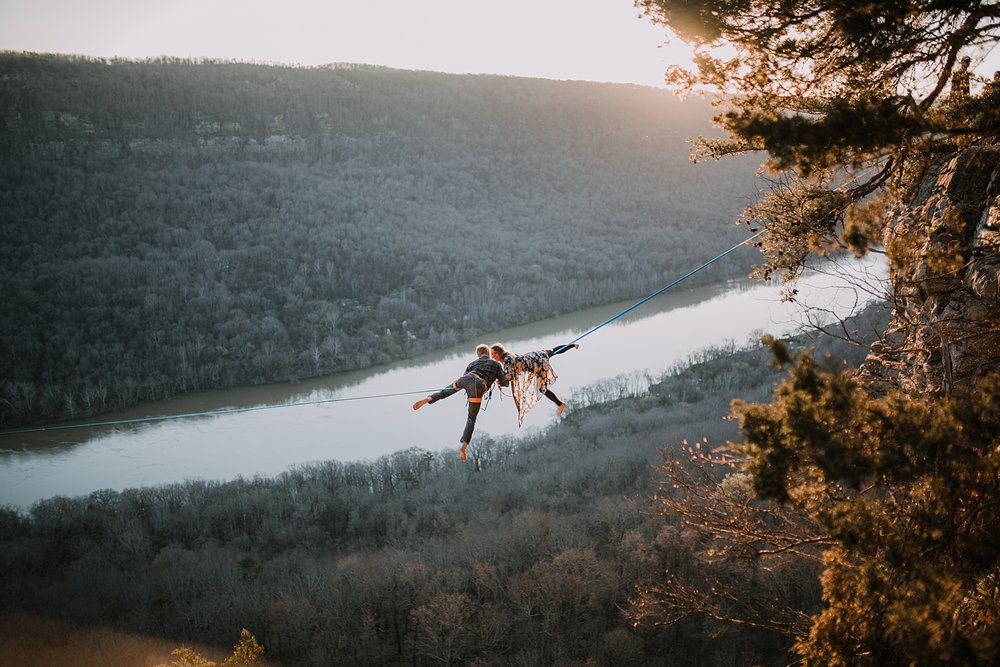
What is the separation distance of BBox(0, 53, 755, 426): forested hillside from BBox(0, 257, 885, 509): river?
11.2ft

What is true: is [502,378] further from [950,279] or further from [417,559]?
[417,559]

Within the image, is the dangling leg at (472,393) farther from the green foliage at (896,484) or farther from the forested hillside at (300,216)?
the forested hillside at (300,216)

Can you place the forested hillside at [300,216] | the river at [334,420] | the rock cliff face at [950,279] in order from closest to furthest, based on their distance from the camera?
the rock cliff face at [950,279] < the river at [334,420] < the forested hillside at [300,216]

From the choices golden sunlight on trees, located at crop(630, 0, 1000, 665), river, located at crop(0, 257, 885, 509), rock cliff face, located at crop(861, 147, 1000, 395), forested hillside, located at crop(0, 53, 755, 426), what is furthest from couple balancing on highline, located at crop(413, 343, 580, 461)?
forested hillside, located at crop(0, 53, 755, 426)

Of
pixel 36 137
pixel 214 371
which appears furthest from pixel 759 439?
pixel 36 137

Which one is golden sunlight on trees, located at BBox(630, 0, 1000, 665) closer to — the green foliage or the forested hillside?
the green foliage

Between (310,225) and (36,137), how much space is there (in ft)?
91.7

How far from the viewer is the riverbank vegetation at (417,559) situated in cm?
1193

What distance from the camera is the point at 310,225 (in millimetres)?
54500

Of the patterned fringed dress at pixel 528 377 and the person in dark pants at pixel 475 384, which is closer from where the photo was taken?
the person in dark pants at pixel 475 384

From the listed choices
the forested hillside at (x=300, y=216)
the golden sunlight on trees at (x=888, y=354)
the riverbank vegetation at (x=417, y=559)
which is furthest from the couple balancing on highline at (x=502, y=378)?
the forested hillside at (x=300, y=216)

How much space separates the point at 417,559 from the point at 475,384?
9363 mm

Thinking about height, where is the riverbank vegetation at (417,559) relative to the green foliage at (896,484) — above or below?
below

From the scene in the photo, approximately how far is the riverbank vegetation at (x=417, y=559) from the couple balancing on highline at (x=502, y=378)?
158 centimetres
